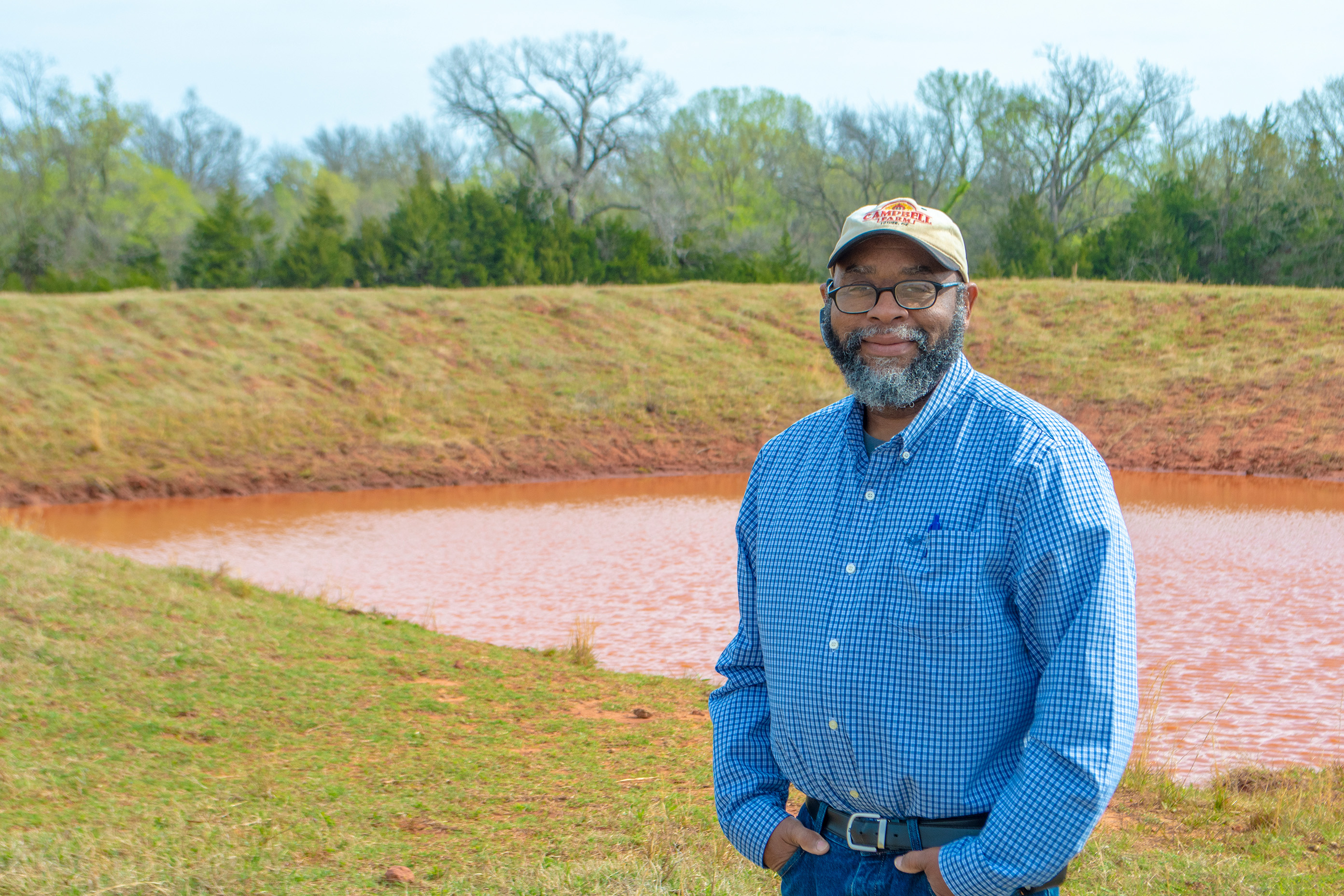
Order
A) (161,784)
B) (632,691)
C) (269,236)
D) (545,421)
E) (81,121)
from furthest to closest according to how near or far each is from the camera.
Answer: (81,121), (269,236), (545,421), (632,691), (161,784)

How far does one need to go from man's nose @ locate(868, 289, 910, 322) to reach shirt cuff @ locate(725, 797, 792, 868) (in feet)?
3.43

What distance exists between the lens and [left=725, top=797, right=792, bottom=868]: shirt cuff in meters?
2.43

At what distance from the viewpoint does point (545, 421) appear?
2795 centimetres

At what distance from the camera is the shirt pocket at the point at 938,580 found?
6.95 ft

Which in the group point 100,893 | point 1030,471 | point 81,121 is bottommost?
point 100,893

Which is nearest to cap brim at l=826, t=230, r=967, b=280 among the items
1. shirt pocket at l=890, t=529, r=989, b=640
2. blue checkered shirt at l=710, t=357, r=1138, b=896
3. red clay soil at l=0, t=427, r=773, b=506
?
blue checkered shirt at l=710, t=357, r=1138, b=896

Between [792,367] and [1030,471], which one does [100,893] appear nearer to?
[1030,471]

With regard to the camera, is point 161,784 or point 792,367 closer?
point 161,784

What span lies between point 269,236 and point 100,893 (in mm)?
43725

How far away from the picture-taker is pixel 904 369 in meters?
2.37

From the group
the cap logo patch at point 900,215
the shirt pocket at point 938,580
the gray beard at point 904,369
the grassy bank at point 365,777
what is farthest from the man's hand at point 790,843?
the grassy bank at point 365,777

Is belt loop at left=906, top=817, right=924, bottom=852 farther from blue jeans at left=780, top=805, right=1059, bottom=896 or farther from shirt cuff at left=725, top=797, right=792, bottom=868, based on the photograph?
shirt cuff at left=725, top=797, right=792, bottom=868

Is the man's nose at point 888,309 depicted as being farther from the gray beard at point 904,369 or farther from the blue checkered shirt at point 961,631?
the blue checkered shirt at point 961,631

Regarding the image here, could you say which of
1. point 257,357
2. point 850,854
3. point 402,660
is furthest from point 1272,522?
point 257,357
